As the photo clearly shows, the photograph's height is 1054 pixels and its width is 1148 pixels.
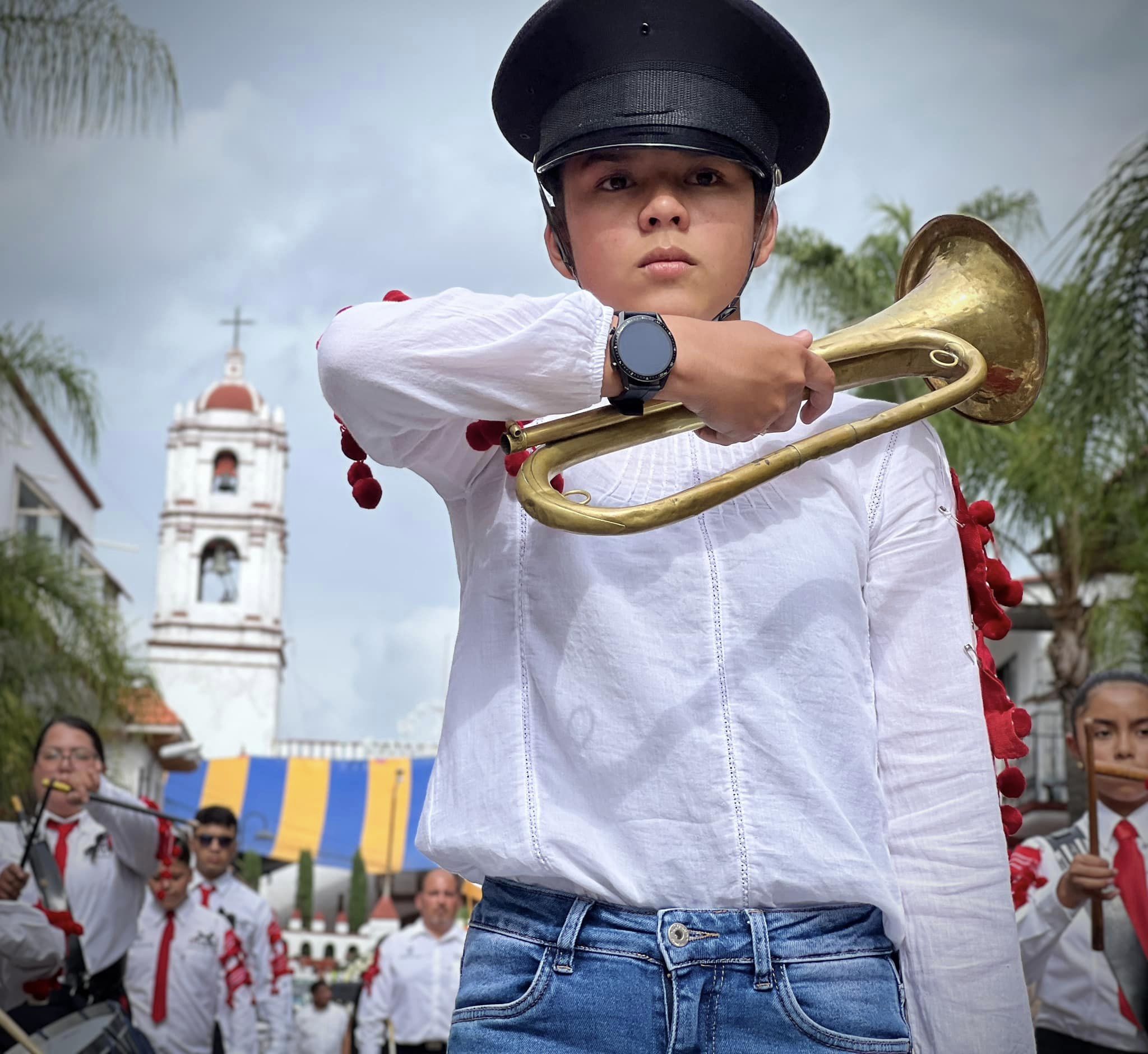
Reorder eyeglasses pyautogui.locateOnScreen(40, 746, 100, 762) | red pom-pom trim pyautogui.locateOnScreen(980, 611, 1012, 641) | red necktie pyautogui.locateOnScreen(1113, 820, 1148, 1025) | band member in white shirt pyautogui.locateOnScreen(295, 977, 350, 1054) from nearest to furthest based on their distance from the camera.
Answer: red pom-pom trim pyautogui.locateOnScreen(980, 611, 1012, 641), red necktie pyautogui.locateOnScreen(1113, 820, 1148, 1025), eyeglasses pyautogui.locateOnScreen(40, 746, 100, 762), band member in white shirt pyautogui.locateOnScreen(295, 977, 350, 1054)

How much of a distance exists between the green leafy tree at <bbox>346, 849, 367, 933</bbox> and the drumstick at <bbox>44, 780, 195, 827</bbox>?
36859 mm

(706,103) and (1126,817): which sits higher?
(706,103)

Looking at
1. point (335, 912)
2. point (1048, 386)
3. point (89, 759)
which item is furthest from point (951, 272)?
point (335, 912)

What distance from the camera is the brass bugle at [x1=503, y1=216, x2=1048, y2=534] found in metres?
1.95

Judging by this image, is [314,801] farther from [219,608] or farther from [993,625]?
[993,625]

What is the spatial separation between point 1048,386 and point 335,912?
41.9 m

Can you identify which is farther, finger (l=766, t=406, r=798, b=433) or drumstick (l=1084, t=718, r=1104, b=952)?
drumstick (l=1084, t=718, r=1104, b=952)

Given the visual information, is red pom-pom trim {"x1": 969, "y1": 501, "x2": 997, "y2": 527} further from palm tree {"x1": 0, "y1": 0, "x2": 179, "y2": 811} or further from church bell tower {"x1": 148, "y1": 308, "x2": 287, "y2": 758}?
church bell tower {"x1": 148, "y1": 308, "x2": 287, "y2": 758}

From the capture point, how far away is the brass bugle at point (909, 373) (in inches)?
76.8

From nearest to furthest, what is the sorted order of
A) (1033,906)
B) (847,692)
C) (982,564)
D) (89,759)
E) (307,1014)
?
(847,692)
(982,564)
(1033,906)
(89,759)
(307,1014)

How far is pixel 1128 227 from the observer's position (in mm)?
8211

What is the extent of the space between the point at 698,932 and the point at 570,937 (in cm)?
16

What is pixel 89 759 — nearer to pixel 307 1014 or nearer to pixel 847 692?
pixel 847 692

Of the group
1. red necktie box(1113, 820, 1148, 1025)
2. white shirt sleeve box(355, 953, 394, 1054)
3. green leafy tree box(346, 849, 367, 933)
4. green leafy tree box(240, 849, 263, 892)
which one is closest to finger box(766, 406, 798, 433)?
red necktie box(1113, 820, 1148, 1025)
